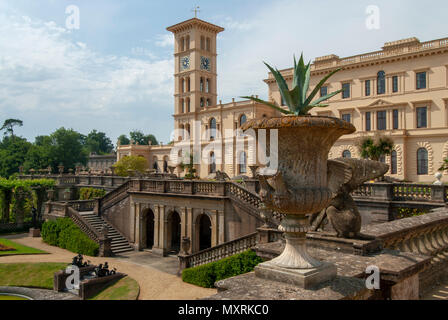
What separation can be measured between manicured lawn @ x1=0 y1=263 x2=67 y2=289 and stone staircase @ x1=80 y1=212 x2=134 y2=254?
6131 mm

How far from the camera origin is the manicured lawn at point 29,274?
16891 millimetres

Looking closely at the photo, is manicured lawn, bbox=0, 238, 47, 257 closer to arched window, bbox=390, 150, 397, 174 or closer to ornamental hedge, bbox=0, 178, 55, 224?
ornamental hedge, bbox=0, 178, 55, 224

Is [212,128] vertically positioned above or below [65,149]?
above

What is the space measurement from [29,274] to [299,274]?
1784cm

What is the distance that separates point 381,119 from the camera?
Result: 142 feet

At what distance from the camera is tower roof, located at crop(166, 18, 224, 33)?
6750 centimetres

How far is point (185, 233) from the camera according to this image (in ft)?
76.0

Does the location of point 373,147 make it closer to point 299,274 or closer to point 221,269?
point 221,269

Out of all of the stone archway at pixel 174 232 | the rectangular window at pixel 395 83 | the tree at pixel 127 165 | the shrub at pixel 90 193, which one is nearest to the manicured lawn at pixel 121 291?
the stone archway at pixel 174 232

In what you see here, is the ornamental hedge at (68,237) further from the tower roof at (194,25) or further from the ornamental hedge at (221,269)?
the tower roof at (194,25)

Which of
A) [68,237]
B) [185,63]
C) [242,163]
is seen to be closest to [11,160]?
[185,63]

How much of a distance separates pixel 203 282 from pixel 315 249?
10.4 metres

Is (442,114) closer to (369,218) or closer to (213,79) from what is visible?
(369,218)

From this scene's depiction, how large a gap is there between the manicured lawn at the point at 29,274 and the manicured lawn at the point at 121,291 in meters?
2.67
